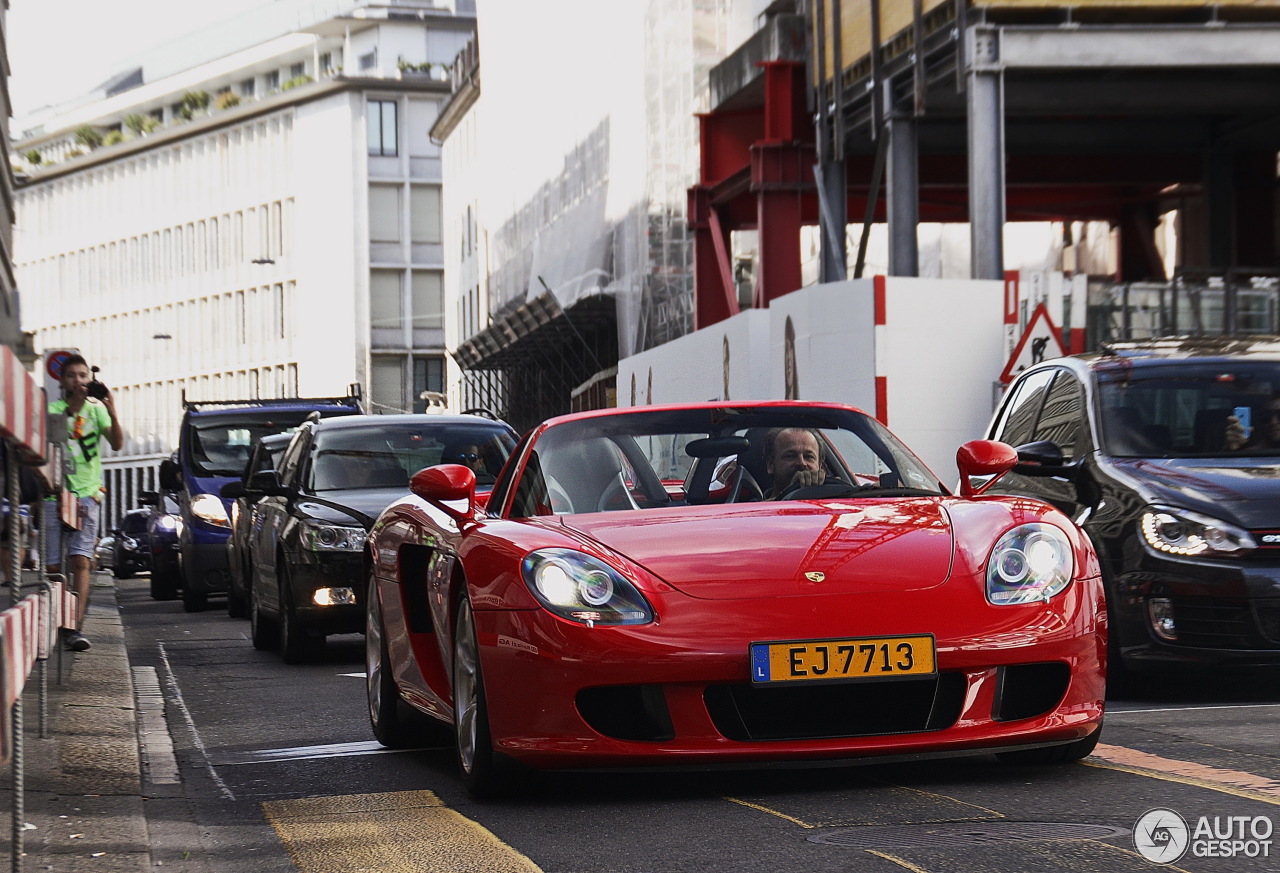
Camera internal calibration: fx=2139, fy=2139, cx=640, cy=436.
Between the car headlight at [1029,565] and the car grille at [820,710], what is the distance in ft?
1.18

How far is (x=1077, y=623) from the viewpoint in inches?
237

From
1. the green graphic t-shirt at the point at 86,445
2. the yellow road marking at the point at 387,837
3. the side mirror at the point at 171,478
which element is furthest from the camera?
the side mirror at the point at 171,478

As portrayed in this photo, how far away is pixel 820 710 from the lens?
5.78 meters

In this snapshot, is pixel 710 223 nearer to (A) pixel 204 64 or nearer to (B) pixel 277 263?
(B) pixel 277 263

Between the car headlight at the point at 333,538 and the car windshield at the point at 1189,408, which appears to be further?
the car headlight at the point at 333,538

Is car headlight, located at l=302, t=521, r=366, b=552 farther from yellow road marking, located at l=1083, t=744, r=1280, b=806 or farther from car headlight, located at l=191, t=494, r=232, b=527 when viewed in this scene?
car headlight, located at l=191, t=494, r=232, b=527

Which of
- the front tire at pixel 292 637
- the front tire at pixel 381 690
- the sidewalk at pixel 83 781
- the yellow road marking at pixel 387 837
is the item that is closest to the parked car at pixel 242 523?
the front tire at pixel 292 637

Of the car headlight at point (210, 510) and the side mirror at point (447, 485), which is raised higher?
the side mirror at point (447, 485)

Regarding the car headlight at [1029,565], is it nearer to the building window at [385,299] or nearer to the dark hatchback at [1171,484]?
the dark hatchback at [1171,484]

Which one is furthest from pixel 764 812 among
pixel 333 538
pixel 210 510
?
pixel 210 510

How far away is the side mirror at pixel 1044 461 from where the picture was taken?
934 centimetres

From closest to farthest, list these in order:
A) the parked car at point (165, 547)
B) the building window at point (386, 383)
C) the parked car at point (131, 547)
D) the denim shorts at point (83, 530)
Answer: the denim shorts at point (83, 530), the parked car at point (165, 547), the parked car at point (131, 547), the building window at point (386, 383)

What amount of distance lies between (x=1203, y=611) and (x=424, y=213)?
284 ft

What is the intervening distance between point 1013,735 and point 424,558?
7.60 ft
